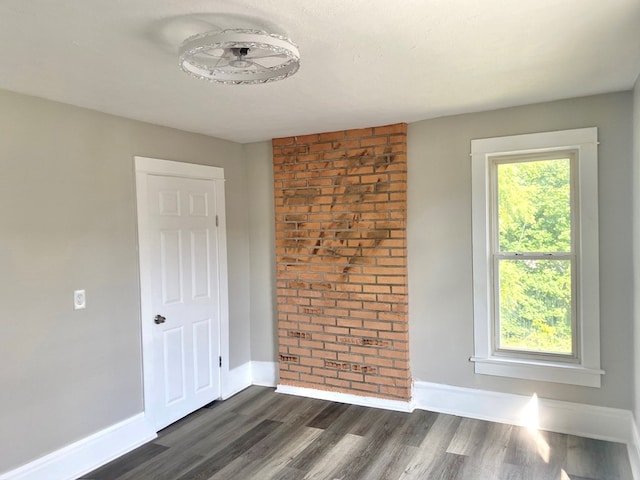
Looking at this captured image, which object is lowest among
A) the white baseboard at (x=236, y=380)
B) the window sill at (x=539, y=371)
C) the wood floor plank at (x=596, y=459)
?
the wood floor plank at (x=596, y=459)

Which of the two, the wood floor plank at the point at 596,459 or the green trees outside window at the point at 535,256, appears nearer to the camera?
the wood floor plank at the point at 596,459

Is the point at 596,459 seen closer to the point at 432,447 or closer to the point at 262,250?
the point at 432,447

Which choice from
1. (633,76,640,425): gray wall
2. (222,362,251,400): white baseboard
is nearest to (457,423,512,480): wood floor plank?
(633,76,640,425): gray wall

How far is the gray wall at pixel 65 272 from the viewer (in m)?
2.48

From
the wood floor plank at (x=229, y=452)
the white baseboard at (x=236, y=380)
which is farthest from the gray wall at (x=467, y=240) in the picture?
the white baseboard at (x=236, y=380)

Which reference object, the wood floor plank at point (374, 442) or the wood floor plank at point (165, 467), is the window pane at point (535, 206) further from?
the wood floor plank at point (165, 467)

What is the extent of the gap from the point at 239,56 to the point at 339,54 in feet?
1.63

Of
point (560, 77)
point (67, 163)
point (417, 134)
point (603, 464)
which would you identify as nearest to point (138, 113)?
point (67, 163)

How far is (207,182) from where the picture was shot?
383 centimetres

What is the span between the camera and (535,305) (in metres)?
3.25

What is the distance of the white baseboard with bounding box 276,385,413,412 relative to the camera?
3.61 m

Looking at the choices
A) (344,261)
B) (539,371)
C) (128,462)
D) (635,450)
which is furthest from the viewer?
(344,261)

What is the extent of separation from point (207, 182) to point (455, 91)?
2169mm

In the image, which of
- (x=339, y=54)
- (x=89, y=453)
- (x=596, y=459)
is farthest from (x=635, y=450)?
(x=89, y=453)
